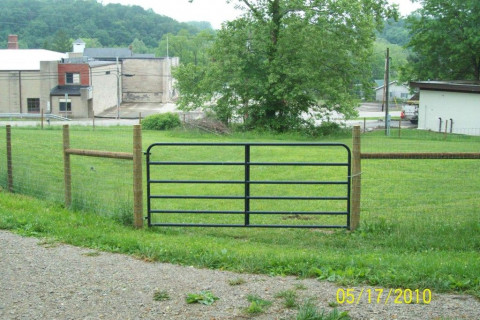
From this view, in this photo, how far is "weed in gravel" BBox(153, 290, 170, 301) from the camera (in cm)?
631

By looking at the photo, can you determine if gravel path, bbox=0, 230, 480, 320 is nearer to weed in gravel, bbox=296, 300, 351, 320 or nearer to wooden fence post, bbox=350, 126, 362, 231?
weed in gravel, bbox=296, 300, 351, 320

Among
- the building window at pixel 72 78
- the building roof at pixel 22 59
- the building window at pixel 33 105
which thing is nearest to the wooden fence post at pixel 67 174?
the building window at pixel 33 105

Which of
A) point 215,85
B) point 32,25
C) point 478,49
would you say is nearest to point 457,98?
point 478,49

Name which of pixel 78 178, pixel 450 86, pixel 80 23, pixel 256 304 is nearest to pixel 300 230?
pixel 78 178

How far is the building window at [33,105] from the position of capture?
229ft

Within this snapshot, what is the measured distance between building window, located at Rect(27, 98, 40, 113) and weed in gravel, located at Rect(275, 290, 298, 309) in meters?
68.0

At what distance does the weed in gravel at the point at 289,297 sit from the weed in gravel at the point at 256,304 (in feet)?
0.57

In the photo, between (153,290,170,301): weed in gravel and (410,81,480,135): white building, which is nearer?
(153,290,170,301): weed in gravel

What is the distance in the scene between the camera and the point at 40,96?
228ft

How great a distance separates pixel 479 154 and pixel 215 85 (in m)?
32.6

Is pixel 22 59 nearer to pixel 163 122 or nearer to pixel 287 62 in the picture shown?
pixel 163 122

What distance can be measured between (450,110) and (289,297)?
3919 cm

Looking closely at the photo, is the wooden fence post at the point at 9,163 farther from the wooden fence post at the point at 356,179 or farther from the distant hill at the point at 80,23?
the distant hill at the point at 80,23

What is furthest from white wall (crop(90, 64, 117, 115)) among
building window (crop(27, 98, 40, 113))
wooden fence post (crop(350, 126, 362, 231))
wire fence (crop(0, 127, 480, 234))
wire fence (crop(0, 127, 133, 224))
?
wooden fence post (crop(350, 126, 362, 231))
